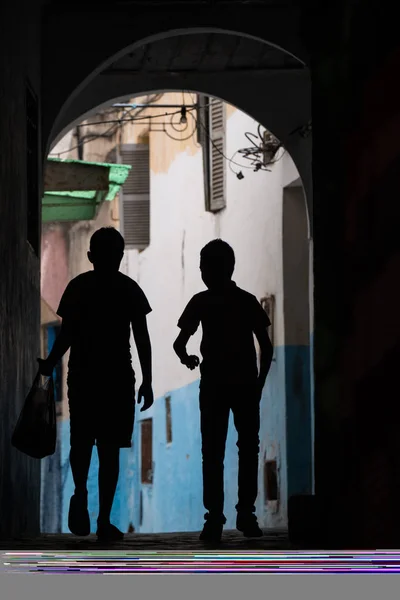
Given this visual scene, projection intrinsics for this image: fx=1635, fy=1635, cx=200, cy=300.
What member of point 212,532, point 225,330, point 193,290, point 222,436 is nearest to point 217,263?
point 225,330

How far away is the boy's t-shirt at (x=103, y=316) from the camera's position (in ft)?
29.4

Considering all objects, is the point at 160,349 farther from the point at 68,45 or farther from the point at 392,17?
the point at 392,17

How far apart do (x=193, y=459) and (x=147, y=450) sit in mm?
4207

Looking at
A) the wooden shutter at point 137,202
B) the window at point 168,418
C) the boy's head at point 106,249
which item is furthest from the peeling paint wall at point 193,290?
the boy's head at point 106,249

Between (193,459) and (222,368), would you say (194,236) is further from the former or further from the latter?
(222,368)

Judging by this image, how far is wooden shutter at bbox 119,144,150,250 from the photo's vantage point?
90.9ft

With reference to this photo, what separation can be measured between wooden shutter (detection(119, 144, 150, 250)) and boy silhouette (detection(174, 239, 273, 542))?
731 inches

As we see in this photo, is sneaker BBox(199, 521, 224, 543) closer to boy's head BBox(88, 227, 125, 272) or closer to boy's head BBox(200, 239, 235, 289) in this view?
boy's head BBox(200, 239, 235, 289)

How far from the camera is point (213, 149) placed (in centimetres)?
2198

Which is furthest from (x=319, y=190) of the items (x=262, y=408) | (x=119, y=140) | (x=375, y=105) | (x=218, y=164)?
(x=119, y=140)

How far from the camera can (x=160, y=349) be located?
26.6m

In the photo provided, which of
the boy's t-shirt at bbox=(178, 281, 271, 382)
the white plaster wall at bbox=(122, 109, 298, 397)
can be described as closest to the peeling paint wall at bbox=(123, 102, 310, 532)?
the white plaster wall at bbox=(122, 109, 298, 397)

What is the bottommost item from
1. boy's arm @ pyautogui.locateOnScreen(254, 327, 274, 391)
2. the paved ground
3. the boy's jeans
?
the paved ground

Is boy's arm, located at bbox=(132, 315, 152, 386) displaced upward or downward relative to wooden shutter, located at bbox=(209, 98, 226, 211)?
downward
